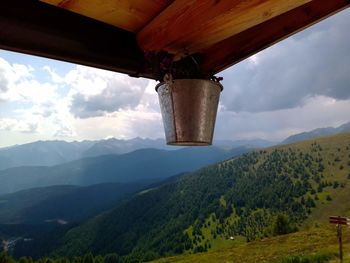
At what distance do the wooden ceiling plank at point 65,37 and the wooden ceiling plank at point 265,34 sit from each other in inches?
27.2

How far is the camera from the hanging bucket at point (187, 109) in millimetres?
3092

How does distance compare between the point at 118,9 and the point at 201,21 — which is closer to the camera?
the point at 201,21

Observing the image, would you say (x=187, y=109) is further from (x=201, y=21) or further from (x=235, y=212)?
(x=235, y=212)

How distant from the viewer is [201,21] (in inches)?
99.8

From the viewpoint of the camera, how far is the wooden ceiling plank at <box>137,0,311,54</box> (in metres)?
2.40

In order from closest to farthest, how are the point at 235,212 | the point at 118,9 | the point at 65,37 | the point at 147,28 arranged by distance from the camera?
the point at 65,37 → the point at 118,9 → the point at 147,28 → the point at 235,212

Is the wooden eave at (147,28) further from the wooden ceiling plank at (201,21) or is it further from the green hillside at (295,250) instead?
the green hillside at (295,250)

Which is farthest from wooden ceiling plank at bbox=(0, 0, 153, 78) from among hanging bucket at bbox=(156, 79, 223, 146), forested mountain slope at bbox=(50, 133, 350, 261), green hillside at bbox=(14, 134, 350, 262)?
forested mountain slope at bbox=(50, 133, 350, 261)

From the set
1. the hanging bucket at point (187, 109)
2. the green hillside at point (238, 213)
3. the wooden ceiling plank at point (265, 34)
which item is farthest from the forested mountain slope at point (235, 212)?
the wooden ceiling plank at point (265, 34)

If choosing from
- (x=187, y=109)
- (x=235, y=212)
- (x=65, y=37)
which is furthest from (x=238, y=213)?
(x=65, y=37)

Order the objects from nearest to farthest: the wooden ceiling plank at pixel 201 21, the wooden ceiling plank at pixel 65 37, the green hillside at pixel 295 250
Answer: the wooden ceiling plank at pixel 65 37
the wooden ceiling plank at pixel 201 21
the green hillside at pixel 295 250

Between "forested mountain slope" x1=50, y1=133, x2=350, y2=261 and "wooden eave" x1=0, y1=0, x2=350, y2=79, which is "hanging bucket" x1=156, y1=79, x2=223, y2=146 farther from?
"forested mountain slope" x1=50, y1=133, x2=350, y2=261

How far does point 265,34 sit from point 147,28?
40.2 inches

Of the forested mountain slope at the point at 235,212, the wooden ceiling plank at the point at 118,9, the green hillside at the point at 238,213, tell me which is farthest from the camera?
the forested mountain slope at the point at 235,212
